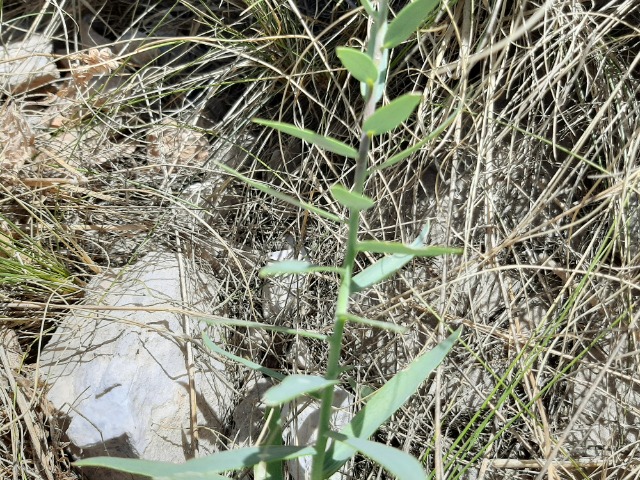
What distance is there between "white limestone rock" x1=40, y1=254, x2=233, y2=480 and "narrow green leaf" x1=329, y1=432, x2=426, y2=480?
1.57ft

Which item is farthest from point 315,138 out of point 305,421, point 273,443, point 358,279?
point 305,421

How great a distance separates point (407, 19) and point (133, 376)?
70cm

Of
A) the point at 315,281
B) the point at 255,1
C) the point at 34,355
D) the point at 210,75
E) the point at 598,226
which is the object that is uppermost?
the point at 255,1

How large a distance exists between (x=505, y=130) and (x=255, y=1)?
1.63ft

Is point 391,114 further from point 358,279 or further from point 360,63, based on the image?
point 358,279

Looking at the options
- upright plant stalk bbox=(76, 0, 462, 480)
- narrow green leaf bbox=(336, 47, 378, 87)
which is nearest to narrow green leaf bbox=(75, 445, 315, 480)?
upright plant stalk bbox=(76, 0, 462, 480)

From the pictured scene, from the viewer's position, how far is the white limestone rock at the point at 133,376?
1006 millimetres

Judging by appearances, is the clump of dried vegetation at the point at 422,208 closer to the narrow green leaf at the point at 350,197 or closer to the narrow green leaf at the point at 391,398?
the narrow green leaf at the point at 391,398

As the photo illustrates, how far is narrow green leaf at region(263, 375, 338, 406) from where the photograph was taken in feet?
1.74

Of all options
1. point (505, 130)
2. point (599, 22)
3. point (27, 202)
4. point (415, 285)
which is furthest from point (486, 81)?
Answer: point (27, 202)

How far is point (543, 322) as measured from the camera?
39.7 inches

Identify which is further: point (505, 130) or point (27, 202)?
point (27, 202)

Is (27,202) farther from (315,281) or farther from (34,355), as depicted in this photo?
(315,281)

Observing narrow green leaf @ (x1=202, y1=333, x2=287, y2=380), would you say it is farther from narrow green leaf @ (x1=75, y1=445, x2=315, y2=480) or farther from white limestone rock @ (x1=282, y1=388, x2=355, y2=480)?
white limestone rock @ (x1=282, y1=388, x2=355, y2=480)
